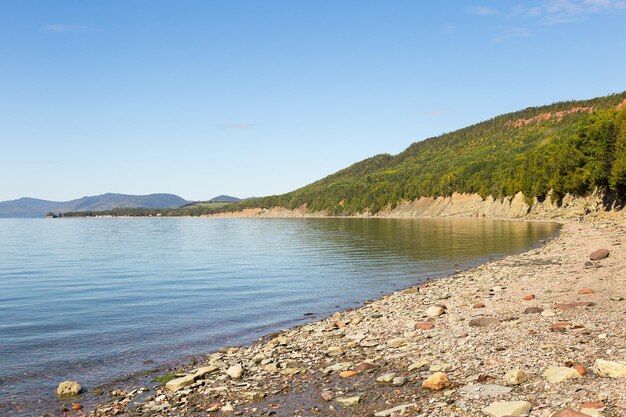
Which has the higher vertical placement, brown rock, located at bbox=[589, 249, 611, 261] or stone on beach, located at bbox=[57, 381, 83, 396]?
brown rock, located at bbox=[589, 249, 611, 261]

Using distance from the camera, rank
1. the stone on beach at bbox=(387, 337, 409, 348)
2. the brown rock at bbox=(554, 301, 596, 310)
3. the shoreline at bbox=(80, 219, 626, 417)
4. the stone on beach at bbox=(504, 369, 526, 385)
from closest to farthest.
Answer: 1. the shoreline at bbox=(80, 219, 626, 417)
2. the stone on beach at bbox=(504, 369, 526, 385)
3. the stone on beach at bbox=(387, 337, 409, 348)
4. the brown rock at bbox=(554, 301, 596, 310)

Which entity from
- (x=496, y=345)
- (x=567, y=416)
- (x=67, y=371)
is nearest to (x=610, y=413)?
(x=567, y=416)

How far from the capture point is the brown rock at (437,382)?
1156 centimetres

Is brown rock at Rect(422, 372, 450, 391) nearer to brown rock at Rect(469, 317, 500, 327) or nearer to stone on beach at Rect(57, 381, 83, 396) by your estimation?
brown rock at Rect(469, 317, 500, 327)

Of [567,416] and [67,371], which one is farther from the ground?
[567,416]

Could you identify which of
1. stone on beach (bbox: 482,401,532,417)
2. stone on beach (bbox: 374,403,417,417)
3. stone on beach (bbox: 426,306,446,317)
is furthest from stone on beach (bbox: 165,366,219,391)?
stone on beach (bbox: 426,306,446,317)

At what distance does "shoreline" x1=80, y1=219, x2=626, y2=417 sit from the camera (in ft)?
34.7

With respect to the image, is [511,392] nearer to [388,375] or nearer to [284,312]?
[388,375]

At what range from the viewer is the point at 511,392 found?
34.5ft

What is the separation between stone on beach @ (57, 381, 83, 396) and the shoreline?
1.37m

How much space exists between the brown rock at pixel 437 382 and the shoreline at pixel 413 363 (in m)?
0.19

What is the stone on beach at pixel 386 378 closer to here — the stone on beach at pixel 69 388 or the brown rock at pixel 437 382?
the brown rock at pixel 437 382

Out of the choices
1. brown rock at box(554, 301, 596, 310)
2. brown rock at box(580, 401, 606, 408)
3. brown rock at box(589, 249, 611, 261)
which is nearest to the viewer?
brown rock at box(580, 401, 606, 408)

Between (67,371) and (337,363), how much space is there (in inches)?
381
